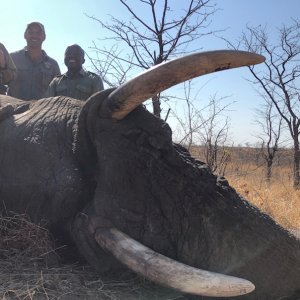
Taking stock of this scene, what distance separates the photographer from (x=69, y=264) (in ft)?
11.7

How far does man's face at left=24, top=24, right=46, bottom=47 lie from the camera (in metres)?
7.29

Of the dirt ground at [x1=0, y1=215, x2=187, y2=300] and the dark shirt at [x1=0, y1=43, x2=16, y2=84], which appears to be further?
the dark shirt at [x1=0, y1=43, x2=16, y2=84]

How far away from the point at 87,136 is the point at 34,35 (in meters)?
4.15

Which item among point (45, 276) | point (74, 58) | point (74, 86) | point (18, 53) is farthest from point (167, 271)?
point (18, 53)

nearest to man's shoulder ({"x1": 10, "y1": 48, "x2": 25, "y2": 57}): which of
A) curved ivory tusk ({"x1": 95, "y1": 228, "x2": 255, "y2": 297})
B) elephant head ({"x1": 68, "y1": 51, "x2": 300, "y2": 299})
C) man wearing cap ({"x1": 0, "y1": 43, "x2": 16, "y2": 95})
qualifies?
man wearing cap ({"x1": 0, "y1": 43, "x2": 16, "y2": 95})

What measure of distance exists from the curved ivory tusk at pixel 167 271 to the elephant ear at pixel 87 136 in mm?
556

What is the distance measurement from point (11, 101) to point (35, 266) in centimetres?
168

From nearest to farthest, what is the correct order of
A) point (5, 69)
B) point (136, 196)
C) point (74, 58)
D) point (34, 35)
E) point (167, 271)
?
point (167, 271) → point (136, 196) → point (5, 69) → point (74, 58) → point (34, 35)

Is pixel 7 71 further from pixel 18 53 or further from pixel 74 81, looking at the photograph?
pixel 18 53

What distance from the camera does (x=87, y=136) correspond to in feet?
11.8

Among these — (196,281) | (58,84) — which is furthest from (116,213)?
(58,84)

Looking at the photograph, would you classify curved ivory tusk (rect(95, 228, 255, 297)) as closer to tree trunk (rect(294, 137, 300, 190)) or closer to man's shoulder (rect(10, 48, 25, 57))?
man's shoulder (rect(10, 48, 25, 57))

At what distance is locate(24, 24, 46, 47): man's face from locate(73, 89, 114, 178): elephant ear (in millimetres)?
4053

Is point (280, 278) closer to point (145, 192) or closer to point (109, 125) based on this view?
point (145, 192)
